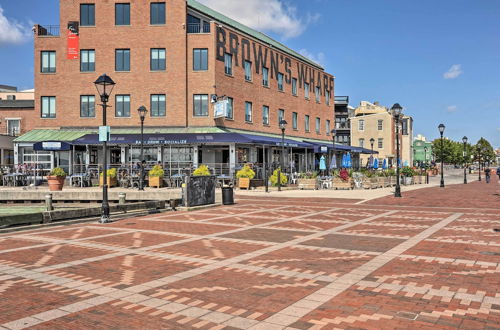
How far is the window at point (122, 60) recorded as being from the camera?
Answer: 3581 centimetres

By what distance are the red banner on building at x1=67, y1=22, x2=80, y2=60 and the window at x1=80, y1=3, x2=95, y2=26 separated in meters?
0.69

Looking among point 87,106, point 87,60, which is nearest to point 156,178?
point 87,106

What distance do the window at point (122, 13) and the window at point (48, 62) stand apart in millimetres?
6069

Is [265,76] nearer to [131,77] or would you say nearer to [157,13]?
[157,13]

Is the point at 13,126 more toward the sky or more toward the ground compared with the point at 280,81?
more toward the ground

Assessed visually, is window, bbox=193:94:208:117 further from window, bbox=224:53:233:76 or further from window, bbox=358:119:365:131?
window, bbox=358:119:365:131

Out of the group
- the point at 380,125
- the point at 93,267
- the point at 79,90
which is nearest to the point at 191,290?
the point at 93,267

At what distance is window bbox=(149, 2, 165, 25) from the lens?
3578 cm

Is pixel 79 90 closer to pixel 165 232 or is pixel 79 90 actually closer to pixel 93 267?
pixel 165 232

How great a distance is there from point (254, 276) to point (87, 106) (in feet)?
107

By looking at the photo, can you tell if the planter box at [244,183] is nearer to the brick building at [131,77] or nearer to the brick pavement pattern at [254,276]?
the brick building at [131,77]

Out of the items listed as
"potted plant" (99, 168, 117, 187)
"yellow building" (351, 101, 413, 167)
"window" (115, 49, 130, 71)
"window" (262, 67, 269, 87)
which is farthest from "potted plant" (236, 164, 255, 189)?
"yellow building" (351, 101, 413, 167)

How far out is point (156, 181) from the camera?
29188mm

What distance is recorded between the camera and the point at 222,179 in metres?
30.8
